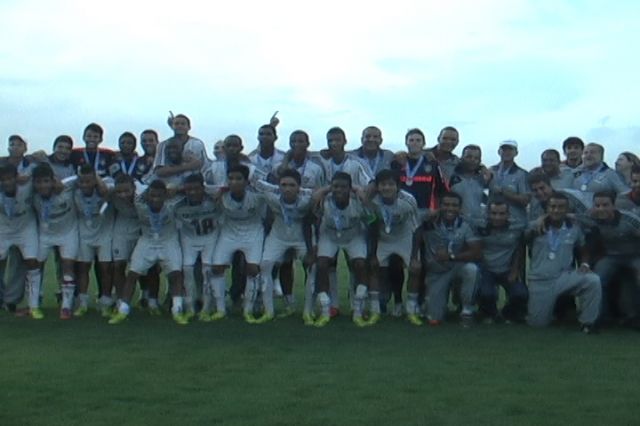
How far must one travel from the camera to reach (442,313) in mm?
9711

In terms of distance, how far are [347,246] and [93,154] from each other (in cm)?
299

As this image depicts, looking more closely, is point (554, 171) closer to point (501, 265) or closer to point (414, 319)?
point (501, 265)

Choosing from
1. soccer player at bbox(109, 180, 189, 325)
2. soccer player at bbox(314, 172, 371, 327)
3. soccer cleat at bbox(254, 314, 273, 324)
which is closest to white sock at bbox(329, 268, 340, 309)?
soccer player at bbox(314, 172, 371, 327)

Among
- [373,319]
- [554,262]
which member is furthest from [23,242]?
[554,262]

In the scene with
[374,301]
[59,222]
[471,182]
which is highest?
[471,182]

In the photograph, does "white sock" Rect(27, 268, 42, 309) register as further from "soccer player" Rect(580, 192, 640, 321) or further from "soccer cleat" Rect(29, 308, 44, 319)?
"soccer player" Rect(580, 192, 640, 321)

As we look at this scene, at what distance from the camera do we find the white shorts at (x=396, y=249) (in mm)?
9883

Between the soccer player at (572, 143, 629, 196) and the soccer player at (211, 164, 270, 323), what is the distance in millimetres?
3313

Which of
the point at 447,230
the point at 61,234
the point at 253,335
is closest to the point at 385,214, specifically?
the point at 447,230

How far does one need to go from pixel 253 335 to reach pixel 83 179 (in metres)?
2.58

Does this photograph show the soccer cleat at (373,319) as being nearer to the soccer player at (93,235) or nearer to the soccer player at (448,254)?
the soccer player at (448,254)

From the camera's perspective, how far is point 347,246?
9.88 m

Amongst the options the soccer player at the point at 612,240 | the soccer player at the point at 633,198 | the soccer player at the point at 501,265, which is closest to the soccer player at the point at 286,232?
the soccer player at the point at 501,265

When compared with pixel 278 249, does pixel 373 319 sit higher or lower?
lower
